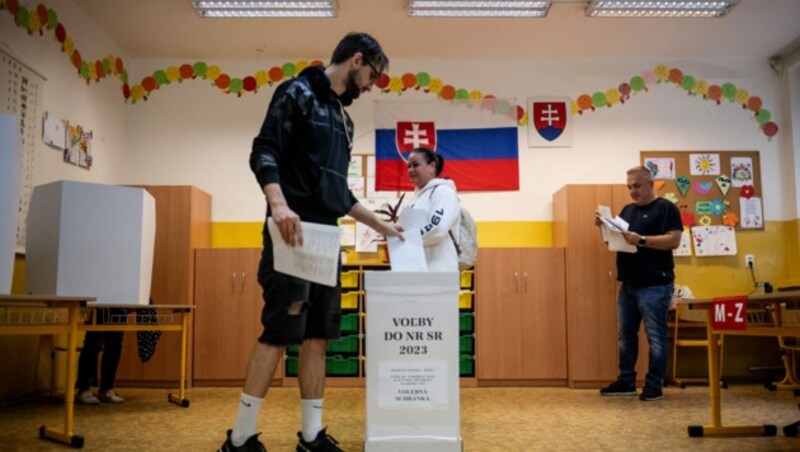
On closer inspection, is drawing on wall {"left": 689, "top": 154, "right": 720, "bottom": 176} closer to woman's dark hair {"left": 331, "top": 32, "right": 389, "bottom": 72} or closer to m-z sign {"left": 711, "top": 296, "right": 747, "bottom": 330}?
m-z sign {"left": 711, "top": 296, "right": 747, "bottom": 330}

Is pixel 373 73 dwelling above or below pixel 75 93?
below

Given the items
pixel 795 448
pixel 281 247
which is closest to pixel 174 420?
pixel 281 247

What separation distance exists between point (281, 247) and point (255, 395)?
48 cm

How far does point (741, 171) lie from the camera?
18.4ft

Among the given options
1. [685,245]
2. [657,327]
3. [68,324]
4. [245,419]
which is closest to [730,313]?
[657,327]

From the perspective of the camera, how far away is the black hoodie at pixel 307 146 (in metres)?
2.08

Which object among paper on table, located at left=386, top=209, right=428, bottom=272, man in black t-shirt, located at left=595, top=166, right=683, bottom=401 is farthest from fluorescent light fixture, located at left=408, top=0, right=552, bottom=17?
paper on table, located at left=386, top=209, right=428, bottom=272

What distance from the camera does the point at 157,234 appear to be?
500 cm

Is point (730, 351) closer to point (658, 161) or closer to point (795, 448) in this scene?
point (658, 161)

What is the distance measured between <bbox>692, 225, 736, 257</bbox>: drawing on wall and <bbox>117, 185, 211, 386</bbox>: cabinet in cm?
406

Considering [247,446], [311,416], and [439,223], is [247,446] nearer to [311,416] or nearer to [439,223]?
[311,416]

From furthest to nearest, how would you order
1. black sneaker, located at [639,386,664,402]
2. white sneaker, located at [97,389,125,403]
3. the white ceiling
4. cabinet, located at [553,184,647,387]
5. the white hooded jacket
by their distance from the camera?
cabinet, located at [553,184,647,387]
the white ceiling
black sneaker, located at [639,386,664,402]
white sneaker, located at [97,389,125,403]
the white hooded jacket

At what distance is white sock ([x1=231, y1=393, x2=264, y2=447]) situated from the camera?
2051 mm

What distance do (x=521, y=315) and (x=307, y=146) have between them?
3.26 m
